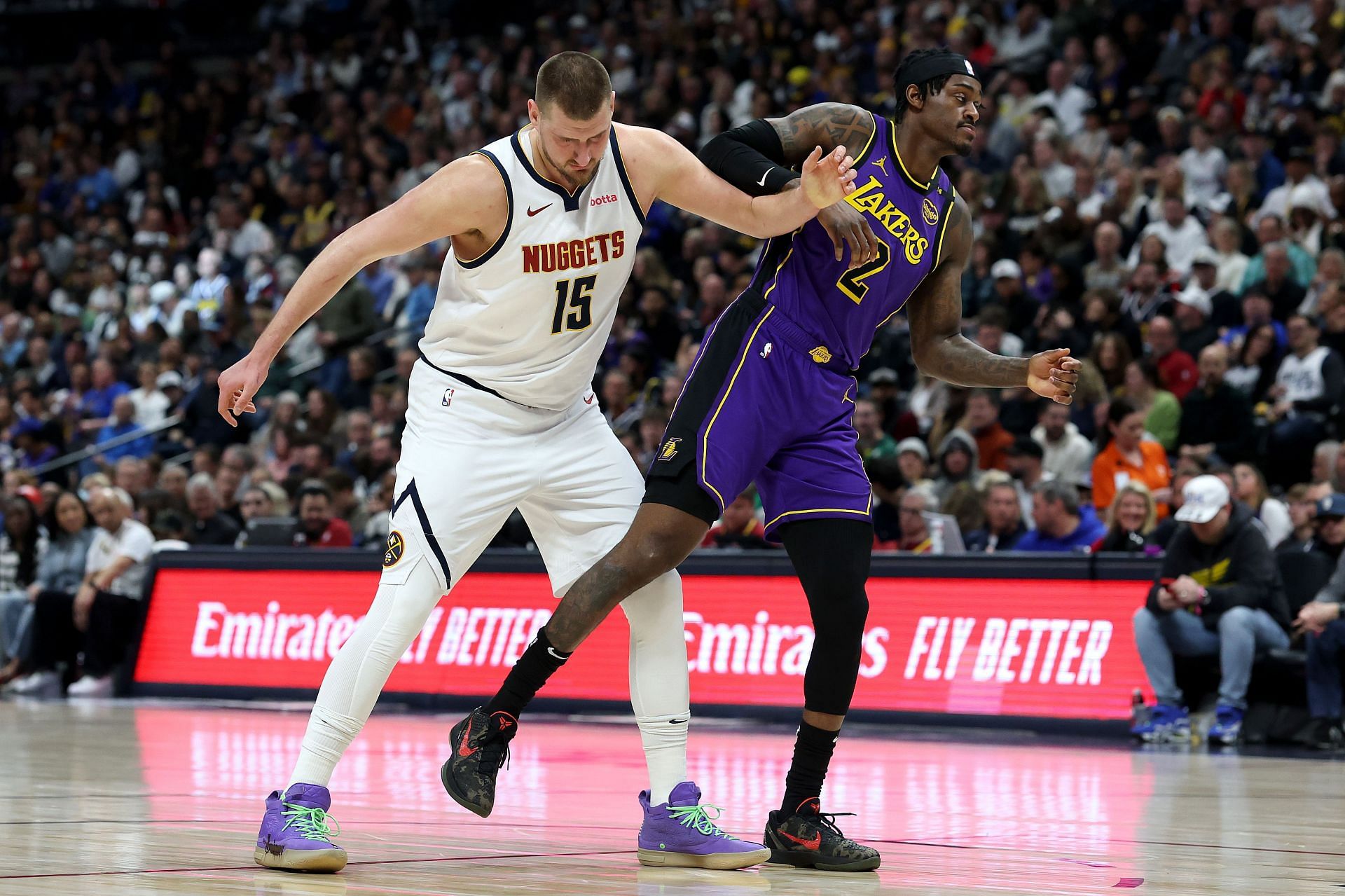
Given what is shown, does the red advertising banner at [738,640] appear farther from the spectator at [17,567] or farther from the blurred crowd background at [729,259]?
the spectator at [17,567]

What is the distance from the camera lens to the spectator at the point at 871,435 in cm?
1366

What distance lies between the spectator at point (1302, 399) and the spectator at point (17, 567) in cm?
1056

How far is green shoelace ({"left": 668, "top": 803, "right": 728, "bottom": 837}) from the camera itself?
4.98 m

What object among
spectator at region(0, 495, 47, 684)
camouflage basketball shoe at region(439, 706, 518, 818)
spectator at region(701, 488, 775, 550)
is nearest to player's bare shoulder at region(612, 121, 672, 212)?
camouflage basketball shoe at region(439, 706, 518, 818)

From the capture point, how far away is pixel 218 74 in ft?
90.4

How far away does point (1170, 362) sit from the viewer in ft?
45.4

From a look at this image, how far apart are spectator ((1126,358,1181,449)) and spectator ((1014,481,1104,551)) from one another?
6.35ft

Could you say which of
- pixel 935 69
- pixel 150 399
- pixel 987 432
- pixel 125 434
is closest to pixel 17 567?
pixel 125 434

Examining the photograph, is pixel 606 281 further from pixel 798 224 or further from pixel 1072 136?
pixel 1072 136

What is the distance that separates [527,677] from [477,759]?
0.96 ft

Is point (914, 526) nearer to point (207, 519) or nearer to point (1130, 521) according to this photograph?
point (1130, 521)

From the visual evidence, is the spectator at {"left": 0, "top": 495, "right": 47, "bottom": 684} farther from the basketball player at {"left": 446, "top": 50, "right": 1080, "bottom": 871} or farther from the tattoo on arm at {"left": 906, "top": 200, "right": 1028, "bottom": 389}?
the tattoo on arm at {"left": 906, "top": 200, "right": 1028, "bottom": 389}

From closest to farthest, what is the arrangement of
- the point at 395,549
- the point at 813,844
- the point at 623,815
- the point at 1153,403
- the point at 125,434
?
1. the point at 395,549
2. the point at 813,844
3. the point at 623,815
4. the point at 1153,403
5. the point at 125,434

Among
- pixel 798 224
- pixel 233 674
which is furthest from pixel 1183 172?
pixel 798 224
